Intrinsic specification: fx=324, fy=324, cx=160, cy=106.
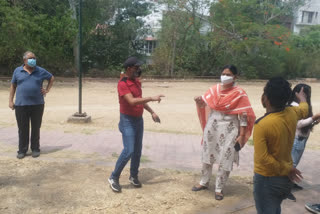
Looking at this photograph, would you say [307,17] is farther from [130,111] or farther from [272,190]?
[272,190]

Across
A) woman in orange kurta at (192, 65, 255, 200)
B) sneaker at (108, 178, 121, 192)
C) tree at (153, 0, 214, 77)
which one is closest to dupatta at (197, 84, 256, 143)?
woman in orange kurta at (192, 65, 255, 200)

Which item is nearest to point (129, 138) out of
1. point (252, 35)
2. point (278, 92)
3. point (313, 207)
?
point (278, 92)

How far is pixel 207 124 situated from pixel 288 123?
4.84ft

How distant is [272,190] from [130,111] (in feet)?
6.17

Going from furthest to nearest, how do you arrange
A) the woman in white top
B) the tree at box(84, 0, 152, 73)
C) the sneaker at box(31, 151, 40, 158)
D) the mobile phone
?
the tree at box(84, 0, 152, 73) → the sneaker at box(31, 151, 40, 158) → the woman in white top → the mobile phone

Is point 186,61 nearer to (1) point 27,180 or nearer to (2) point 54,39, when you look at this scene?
(2) point 54,39

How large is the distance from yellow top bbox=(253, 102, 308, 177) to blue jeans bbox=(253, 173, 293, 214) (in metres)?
0.05

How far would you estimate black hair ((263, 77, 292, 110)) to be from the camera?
2.48 metres

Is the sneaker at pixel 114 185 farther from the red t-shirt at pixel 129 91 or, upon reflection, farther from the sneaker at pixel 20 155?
the sneaker at pixel 20 155

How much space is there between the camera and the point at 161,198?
387 cm

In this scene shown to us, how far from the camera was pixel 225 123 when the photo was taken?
3.77 m

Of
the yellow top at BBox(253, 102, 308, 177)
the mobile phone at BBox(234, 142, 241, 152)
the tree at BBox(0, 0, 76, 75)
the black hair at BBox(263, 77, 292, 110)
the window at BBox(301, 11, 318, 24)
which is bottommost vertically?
the mobile phone at BBox(234, 142, 241, 152)

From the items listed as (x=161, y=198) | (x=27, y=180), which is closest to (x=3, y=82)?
(x=27, y=180)

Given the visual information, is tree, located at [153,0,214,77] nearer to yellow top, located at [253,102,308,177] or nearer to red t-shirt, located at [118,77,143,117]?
red t-shirt, located at [118,77,143,117]
